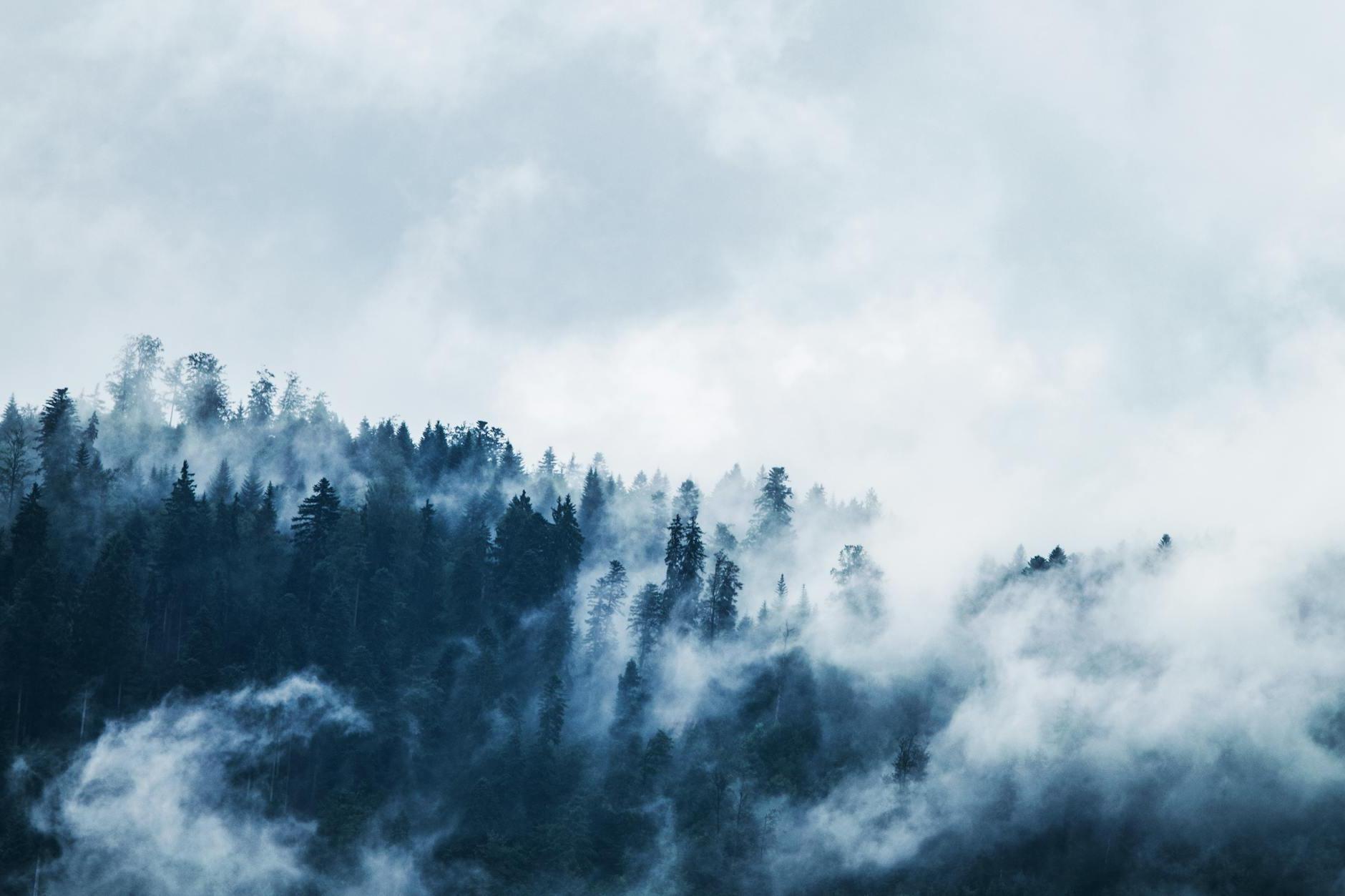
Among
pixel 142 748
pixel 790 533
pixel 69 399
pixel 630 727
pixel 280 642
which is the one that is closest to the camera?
pixel 142 748

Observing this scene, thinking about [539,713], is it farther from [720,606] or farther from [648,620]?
[720,606]

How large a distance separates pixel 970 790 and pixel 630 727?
1466 inches

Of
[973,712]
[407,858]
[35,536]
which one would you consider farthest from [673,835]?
[35,536]

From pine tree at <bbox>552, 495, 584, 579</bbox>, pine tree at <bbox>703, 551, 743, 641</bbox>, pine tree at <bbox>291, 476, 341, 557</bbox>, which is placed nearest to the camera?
pine tree at <bbox>291, 476, 341, 557</bbox>

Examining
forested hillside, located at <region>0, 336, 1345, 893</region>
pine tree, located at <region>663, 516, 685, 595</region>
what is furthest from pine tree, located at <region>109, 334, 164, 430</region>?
pine tree, located at <region>663, 516, 685, 595</region>

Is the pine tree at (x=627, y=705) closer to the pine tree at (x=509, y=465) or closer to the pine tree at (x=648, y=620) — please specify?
the pine tree at (x=648, y=620)

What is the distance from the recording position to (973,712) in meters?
148

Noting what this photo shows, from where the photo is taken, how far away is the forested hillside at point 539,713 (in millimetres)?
122312

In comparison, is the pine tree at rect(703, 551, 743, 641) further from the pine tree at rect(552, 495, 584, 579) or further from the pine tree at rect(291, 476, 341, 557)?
the pine tree at rect(291, 476, 341, 557)

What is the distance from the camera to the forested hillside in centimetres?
12231

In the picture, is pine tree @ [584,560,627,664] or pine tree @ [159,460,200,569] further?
pine tree @ [584,560,627,664]

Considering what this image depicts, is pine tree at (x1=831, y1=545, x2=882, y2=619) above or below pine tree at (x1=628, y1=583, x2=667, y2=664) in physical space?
above

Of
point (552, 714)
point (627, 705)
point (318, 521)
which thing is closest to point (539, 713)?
point (552, 714)

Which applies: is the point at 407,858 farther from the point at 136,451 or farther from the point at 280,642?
the point at 136,451
